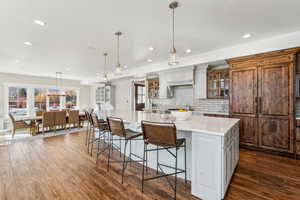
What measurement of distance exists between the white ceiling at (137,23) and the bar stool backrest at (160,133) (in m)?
1.72

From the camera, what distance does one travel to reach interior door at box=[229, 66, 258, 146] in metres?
3.43

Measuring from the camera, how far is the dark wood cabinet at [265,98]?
301 centimetres

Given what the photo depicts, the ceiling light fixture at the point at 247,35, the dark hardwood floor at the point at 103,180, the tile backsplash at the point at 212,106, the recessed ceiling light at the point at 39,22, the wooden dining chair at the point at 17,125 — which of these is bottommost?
the dark hardwood floor at the point at 103,180

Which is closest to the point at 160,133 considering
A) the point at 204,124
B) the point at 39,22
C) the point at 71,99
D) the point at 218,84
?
the point at 204,124

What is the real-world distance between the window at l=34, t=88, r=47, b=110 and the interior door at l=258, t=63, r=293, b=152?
9496mm

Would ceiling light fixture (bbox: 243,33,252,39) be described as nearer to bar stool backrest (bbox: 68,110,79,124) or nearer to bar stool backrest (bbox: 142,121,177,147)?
bar stool backrest (bbox: 142,121,177,147)

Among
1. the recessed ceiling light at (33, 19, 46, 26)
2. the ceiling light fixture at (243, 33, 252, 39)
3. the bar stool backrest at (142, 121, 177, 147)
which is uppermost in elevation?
the ceiling light fixture at (243, 33, 252, 39)

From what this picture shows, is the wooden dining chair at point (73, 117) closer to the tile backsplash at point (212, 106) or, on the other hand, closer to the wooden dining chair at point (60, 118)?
the wooden dining chair at point (60, 118)

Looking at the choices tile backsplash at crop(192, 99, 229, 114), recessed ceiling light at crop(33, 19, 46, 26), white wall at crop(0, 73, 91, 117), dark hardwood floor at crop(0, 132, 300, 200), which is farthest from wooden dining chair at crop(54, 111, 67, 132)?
tile backsplash at crop(192, 99, 229, 114)

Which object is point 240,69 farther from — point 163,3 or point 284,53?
point 163,3

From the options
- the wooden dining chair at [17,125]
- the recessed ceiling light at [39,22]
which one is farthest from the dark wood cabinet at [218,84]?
the wooden dining chair at [17,125]

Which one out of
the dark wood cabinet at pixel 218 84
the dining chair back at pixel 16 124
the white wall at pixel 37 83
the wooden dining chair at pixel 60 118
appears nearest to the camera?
the dark wood cabinet at pixel 218 84

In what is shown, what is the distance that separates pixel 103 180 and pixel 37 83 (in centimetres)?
779

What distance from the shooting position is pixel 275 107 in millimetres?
3158
